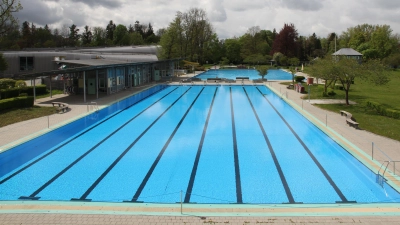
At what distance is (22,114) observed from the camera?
16.9m

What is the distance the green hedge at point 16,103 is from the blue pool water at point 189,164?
4.30m

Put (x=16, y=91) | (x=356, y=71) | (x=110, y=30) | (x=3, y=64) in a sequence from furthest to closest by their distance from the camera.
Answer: (x=110, y=30), (x=3, y=64), (x=16, y=91), (x=356, y=71)

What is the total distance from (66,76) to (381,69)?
72.3 feet

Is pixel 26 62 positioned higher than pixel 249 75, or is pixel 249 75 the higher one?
pixel 26 62

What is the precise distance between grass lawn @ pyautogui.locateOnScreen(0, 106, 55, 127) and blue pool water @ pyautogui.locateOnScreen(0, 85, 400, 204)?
2.44 metres

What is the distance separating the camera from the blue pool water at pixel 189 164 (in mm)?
8273

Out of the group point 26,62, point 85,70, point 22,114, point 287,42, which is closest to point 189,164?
point 22,114

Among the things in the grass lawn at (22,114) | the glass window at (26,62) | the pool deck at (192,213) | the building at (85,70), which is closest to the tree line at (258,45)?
the building at (85,70)

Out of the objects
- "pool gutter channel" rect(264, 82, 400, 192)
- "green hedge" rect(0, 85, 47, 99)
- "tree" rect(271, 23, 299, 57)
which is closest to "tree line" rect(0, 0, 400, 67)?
"tree" rect(271, 23, 299, 57)

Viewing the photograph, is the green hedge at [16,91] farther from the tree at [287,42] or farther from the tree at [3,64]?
the tree at [287,42]

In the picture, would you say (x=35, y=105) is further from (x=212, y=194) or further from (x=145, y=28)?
(x=145, y=28)

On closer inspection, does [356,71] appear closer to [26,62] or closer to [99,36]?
[26,62]

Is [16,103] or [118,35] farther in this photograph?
[118,35]

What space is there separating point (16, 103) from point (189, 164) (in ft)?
39.7
